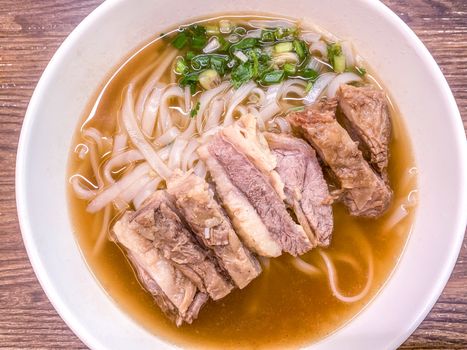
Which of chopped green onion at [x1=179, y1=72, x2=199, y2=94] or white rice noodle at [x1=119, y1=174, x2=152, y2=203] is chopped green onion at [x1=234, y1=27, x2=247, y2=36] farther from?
white rice noodle at [x1=119, y1=174, x2=152, y2=203]

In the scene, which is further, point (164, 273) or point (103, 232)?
point (103, 232)

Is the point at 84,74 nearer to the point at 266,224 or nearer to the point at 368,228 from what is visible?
the point at 266,224

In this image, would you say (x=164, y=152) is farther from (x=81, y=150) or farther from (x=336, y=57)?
(x=336, y=57)

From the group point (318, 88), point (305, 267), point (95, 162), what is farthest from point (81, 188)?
point (318, 88)

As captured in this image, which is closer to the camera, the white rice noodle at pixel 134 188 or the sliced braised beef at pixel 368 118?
the sliced braised beef at pixel 368 118

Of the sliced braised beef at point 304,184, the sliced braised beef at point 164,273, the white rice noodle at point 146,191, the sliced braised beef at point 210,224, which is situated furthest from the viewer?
the white rice noodle at point 146,191

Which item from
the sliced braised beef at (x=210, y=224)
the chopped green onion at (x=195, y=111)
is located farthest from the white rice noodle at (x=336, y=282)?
the chopped green onion at (x=195, y=111)

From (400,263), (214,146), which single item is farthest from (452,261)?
(214,146)

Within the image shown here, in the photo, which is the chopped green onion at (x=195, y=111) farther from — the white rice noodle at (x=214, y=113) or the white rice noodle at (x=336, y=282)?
the white rice noodle at (x=336, y=282)

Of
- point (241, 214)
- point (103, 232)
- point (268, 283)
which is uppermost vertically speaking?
point (241, 214)
